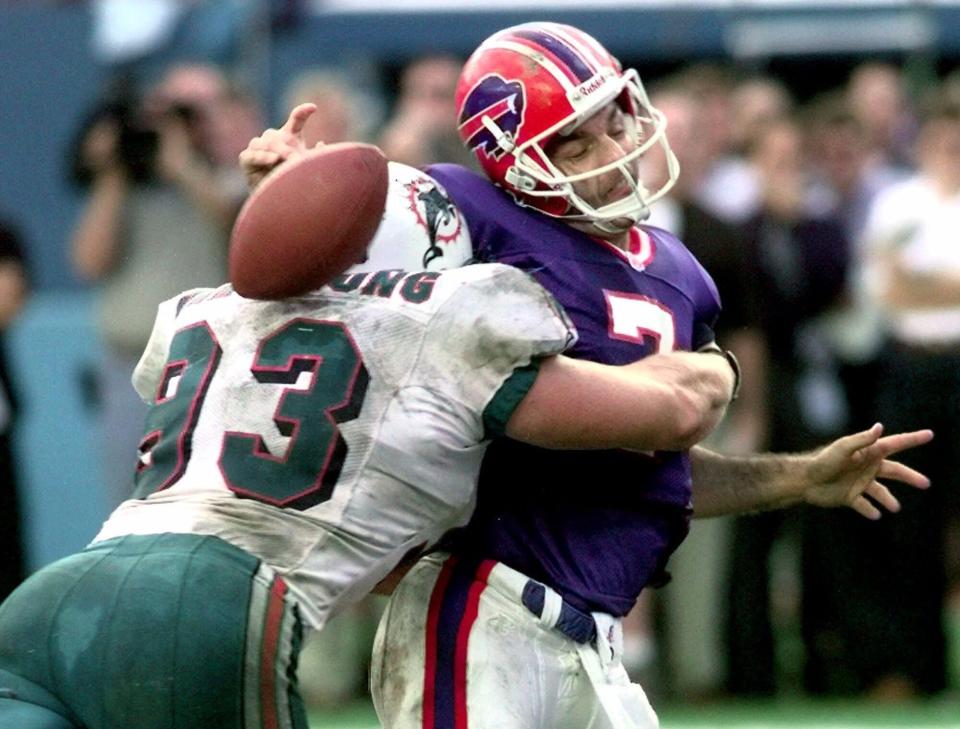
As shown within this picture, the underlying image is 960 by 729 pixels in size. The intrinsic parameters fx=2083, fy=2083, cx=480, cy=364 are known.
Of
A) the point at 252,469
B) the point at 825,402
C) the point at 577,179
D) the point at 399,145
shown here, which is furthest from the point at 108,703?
the point at 825,402

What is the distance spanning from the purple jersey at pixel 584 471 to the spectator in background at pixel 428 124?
3434 mm

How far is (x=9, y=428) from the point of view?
7711 mm

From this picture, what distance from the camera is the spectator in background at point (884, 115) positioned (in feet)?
Result: 32.0

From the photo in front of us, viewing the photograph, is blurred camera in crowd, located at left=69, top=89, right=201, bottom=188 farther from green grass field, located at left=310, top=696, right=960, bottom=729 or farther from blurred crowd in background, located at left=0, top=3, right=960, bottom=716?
green grass field, located at left=310, top=696, right=960, bottom=729

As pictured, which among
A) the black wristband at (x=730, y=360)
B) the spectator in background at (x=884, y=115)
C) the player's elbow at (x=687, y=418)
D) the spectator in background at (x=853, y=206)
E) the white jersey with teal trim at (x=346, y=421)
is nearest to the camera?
the white jersey with teal trim at (x=346, y=421)

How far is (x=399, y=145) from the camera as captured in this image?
7711 millimetres

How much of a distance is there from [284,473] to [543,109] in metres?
0.94

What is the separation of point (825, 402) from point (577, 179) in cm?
471

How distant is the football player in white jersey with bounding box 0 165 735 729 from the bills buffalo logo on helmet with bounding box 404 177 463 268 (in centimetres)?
20

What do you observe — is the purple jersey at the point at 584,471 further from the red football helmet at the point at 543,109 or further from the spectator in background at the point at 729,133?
the spectator in background at the point at 729,133

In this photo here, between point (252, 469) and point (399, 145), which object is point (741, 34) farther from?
point (252, 469)

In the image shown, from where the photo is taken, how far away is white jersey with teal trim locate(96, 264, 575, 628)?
3.36 meters

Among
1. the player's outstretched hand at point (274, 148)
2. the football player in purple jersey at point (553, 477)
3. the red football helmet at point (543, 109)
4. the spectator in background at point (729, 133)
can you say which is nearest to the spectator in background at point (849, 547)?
the spectator in background at point (729, 133)

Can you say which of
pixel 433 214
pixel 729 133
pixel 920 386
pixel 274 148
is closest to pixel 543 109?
pixel 433 214
